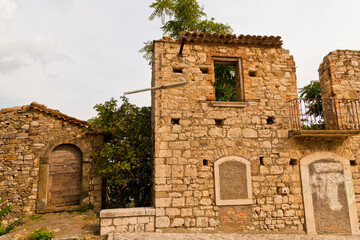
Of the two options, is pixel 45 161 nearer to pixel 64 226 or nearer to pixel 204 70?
pixel 64 226

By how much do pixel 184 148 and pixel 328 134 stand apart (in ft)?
12.2

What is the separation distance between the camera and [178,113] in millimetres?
6086

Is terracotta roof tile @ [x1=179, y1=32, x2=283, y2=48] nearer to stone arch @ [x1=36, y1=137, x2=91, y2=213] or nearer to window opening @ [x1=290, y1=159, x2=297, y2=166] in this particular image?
window opening @ [x1=290, y1=159, x2=297, y2=166]

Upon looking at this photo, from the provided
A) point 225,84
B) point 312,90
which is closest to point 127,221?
point 225,84

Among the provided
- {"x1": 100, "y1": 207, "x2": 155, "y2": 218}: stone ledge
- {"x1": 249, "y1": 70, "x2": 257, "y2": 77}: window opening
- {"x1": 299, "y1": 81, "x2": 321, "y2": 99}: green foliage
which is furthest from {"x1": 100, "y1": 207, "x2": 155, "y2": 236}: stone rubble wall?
{"x1": 299, "y1": 81, "x2": 321, "y2": 99}: green foliage

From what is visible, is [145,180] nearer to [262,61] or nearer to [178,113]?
[178,113]

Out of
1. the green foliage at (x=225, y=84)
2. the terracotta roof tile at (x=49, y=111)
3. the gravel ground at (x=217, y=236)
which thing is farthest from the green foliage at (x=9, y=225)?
the green foliage at (x=225, y=84)

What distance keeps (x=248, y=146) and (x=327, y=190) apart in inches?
92.7

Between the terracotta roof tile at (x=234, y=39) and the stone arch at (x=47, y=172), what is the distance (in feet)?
15.5

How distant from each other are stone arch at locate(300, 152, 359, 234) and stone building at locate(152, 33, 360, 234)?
0.02m

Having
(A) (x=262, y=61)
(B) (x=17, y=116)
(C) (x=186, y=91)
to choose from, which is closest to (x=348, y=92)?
(A) (x=262, y=61)

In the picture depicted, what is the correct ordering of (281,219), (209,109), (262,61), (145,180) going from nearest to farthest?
1. (281,219)
2. (209,109)
3. (262,61)
4. (145,180)

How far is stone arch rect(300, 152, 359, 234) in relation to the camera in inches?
231

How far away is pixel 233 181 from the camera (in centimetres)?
580
